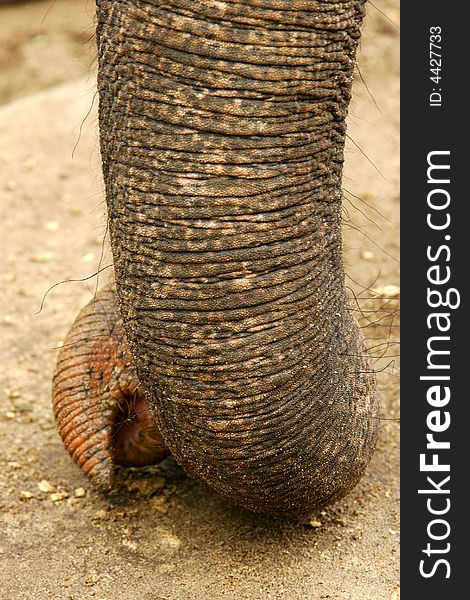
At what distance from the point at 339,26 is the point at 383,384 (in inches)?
72.1

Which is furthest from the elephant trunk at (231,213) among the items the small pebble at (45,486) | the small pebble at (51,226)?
the small pebble at (51,226)

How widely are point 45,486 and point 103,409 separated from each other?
1.24 feet

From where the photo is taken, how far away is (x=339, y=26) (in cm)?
242

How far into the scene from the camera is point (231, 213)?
233 centimetres

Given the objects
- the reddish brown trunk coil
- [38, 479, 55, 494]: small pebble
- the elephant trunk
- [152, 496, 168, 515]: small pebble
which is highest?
the elephant trunk

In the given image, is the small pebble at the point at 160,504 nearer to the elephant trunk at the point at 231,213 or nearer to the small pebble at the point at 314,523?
the small pebble at the point at 314,523

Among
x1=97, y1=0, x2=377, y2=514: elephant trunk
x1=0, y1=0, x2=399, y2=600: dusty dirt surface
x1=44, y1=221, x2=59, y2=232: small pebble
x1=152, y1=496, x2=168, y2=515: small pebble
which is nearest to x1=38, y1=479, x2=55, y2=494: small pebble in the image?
x1=0, y1=0, x2=399, y2=600: dusty dirt surface

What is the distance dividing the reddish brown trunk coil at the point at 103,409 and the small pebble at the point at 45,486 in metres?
0.22

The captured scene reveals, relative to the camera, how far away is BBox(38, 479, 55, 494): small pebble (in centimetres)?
330

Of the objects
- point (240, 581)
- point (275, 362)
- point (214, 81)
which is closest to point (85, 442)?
point (240, 581)

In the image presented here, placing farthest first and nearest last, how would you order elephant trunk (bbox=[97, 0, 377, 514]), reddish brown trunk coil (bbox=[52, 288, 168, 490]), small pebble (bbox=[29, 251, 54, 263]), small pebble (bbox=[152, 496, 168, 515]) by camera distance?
small pebble (bbox=[29, 251, 54, 263]), small pebble (bbox=[152, 496, 168, 515]), reddish brown trunk coil (bbox=[52, 288, 168, 490]), elephant trunk (bbox=[97, 0, 377, 514])

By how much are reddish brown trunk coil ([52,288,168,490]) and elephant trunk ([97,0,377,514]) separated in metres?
0.48

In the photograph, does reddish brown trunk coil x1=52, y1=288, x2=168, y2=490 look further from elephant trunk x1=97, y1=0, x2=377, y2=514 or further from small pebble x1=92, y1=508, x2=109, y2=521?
elephant trunk x1=97, y1=0, x2=377, y2=514

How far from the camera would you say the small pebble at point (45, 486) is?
330 centimetres
